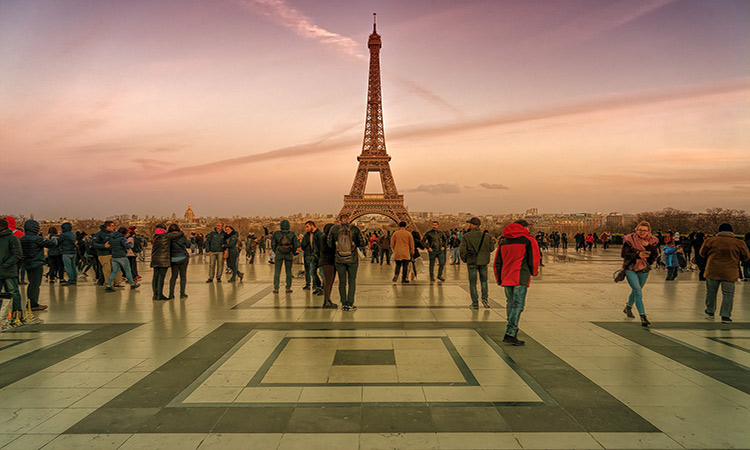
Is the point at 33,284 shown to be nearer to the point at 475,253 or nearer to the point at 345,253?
the point at 345,253

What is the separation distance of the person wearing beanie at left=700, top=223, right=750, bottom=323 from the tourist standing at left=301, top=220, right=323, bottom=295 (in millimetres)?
6790

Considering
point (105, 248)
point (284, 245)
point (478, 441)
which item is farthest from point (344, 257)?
point (105, 248)

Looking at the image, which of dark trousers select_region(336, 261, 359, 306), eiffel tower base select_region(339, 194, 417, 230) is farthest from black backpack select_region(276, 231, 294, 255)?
eiffel tower base select_region(339, 194, 417, 230)

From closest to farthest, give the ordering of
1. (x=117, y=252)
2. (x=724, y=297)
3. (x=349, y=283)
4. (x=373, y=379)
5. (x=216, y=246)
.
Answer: (x=373, y=379), (x=724, y=297), (x=349, y=283), (x=117, y=252), (x=216, y=246)

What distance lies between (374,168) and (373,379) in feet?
156

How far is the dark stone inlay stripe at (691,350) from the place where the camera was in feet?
13.9

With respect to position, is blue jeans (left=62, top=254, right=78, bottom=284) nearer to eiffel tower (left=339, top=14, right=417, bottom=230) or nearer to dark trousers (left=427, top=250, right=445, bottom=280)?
dark trousers (left=427, top=250, right=445, bottom=280)

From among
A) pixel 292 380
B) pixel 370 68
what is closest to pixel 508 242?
pixel 292 380

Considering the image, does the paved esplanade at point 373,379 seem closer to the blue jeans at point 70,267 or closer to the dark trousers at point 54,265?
the blue jeans at point 70,267

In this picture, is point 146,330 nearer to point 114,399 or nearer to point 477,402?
point 114,399

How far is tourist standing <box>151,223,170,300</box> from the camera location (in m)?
8.87

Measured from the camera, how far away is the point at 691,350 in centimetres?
515

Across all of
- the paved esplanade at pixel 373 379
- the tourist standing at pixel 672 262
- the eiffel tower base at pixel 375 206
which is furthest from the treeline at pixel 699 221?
the paved esplanade at pixel 373 379

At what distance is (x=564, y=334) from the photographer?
5.92 m
